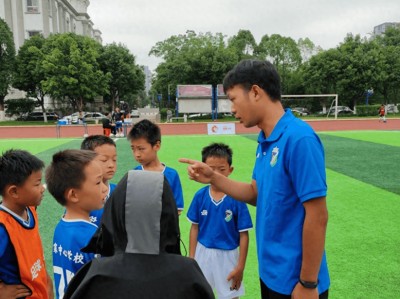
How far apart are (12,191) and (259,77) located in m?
1.78

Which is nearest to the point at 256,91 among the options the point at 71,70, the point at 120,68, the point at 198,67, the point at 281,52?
the point at 71,70

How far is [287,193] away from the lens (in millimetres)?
1822

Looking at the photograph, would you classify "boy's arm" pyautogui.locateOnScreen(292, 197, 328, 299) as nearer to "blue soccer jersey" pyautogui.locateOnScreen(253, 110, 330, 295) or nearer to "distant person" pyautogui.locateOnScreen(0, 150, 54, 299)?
"blue soccer jersey" pyautogui.locateOnScreen(253, 110, 330, 295)

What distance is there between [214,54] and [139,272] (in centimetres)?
4058

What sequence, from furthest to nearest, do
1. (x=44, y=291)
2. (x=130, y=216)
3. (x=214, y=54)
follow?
(x=214, y=54) → (x=44, y=291) → (x=130, y=216)

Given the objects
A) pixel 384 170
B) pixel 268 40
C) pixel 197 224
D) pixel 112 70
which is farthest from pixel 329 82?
pixel 197 224

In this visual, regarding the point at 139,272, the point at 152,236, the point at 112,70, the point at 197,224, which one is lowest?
the point at 197,224

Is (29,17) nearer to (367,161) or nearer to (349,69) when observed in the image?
(349,69)

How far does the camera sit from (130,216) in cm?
126

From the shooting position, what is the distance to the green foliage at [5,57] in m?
35.8

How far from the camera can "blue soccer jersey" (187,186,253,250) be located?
291cm

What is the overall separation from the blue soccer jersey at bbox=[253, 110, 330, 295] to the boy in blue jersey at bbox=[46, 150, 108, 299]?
1020 millimetres

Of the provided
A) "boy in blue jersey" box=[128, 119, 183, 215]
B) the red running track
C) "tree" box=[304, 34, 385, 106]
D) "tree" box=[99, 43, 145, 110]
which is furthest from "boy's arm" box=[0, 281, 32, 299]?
"tree" box=[304, 34, 385, 106]

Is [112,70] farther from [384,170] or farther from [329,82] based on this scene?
[384,170]
